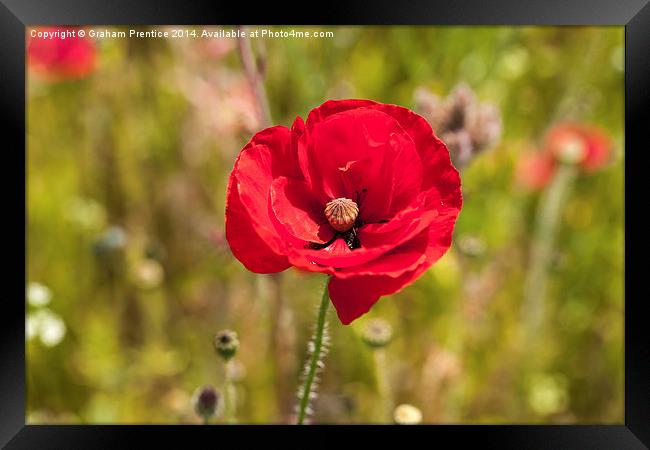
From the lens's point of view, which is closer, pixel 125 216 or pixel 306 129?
pixel 306 129

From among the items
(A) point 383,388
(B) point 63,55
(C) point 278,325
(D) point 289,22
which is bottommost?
(A) point 383,388

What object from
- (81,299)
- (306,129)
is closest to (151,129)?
(81,299)

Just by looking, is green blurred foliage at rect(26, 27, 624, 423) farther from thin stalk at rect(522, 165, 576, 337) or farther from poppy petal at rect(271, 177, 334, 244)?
poppy petal at rect(271, 177, 334, 244)

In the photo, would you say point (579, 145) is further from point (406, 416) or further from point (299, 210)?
point (299, 210)

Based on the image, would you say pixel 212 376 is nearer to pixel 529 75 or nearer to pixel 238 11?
pixel 238 11

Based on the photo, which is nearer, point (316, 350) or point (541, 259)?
point (316, 350)

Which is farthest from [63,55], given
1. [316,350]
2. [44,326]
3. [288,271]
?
[316,350]
